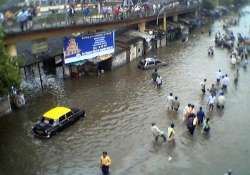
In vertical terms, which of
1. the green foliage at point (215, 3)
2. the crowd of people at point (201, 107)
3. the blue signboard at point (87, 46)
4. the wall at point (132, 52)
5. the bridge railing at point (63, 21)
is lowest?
the crowd of people at point (201, 107)

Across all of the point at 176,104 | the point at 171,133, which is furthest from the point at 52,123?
the point at 176,104

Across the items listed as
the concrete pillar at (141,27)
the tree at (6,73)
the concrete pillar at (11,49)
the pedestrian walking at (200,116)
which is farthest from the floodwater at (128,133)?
the concrete pillar at (141,27)

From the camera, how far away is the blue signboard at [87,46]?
35.4 metres

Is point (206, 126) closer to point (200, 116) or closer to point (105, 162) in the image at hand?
point (200, 116)

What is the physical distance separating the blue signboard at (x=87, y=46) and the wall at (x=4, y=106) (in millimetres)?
7970

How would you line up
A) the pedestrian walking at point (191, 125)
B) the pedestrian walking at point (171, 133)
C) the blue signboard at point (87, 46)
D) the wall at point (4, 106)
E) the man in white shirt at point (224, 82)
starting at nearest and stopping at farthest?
the pedestrian walking at point (171, 133), the pedestrian walking at point (191, 125), the wall at point (4, 106), the man in white shirt at point (224, 82), the blue signboard at point (87, 46)

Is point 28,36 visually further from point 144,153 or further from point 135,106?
point 144,153

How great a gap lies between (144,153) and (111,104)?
8605 mm

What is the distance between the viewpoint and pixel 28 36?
32.8 meters

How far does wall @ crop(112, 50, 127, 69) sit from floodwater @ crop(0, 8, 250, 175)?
1.23 metres

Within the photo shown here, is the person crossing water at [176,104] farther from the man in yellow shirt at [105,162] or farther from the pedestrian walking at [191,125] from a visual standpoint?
the man in yellow shirt at [105,162]

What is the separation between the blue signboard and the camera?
116 ft

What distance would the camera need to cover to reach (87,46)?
3706 centimetres

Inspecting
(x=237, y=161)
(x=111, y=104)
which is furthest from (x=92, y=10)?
(x=237, y=161)
